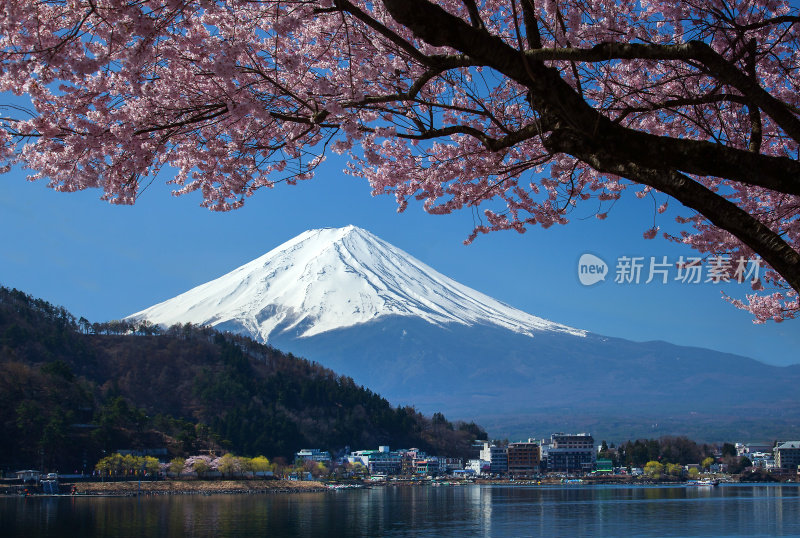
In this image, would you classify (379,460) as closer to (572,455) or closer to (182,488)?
(572,455)

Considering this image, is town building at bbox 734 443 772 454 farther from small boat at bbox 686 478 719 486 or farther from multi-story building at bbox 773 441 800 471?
small boat at bbox 686 478 719 486

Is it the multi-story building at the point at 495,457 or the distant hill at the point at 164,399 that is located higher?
the distant hill at the point at 164,399

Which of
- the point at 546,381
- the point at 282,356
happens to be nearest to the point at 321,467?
the point at 282,356

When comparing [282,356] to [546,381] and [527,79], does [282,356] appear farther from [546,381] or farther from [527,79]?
[546,381]

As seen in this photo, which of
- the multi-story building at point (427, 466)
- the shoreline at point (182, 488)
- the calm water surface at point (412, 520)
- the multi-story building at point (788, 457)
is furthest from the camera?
the multi-story building at point (788, 457)

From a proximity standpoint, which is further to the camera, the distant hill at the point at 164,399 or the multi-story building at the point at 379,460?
the multi-story building at the point at 379,460

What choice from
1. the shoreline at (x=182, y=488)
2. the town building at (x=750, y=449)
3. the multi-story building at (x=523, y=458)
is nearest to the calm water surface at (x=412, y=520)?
the shoreline at (x=182, y=488)

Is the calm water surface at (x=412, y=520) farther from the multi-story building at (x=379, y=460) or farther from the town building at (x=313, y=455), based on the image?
the multi-story building at (x=379, y=460)

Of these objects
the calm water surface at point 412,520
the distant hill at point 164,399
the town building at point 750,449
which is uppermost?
the distant hill at point 164,399

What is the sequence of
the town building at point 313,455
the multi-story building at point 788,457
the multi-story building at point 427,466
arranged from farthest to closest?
the multi-story building at point 788,457 < the multi-story building at point 427,466 < the town building at point 313,455

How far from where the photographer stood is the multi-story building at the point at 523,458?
3561 inches

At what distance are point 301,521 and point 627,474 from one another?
66.1 meters

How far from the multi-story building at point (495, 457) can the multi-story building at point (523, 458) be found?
1.88 feet

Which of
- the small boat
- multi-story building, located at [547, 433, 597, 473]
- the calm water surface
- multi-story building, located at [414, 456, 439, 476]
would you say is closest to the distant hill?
multi-story building, located at [414, 456, 439, 476]
